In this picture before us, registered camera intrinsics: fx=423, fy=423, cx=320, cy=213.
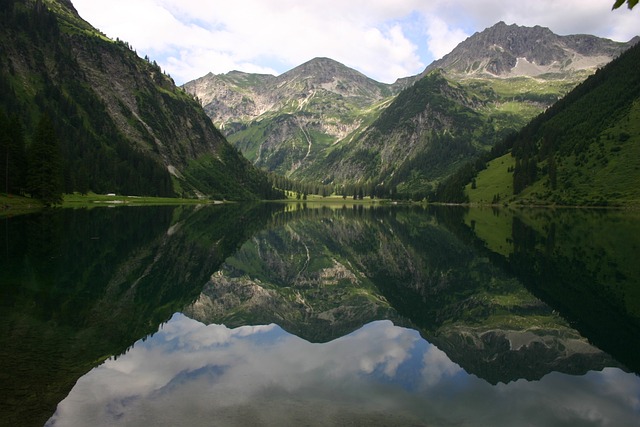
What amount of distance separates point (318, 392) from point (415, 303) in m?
19.4

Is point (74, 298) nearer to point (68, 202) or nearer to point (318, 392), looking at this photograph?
point (318, 392)

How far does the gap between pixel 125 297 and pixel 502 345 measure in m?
24.0

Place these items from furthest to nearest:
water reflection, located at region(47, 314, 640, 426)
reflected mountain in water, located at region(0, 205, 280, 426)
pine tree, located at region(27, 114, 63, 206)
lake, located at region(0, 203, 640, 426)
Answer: pine tree, located at region(27, 114, 63, 206) → reflected mountain in water, located at region(0, 205, 280, 426) → lake, located at region(0, 203, 640, 426) → water reflection, located at region(47, 314, 640, 426)

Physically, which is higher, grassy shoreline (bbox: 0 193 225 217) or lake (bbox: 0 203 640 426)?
lake (bbox: 0 203 640 426)

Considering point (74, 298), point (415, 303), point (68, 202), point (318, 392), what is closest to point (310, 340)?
point (318, 392)

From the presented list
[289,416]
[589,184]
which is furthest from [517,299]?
[589,184]

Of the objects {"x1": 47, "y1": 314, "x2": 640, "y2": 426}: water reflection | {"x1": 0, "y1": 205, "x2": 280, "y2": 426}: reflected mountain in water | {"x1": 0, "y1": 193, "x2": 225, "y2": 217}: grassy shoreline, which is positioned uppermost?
{"x1": 47, "y1": 314, "x2": 640, "y2": 426}: water reflection

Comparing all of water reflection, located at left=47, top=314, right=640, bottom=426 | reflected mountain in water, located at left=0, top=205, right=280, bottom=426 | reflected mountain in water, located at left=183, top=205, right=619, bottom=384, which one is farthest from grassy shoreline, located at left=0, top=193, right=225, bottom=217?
water reflection, located at left=47, top=314, right=640, bottom=426

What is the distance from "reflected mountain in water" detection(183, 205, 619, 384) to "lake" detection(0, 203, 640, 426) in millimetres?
181

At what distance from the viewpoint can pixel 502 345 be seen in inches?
920

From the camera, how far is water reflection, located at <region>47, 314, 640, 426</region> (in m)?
13.6

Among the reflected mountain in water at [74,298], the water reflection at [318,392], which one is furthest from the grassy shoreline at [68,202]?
the water reflection at [318,392]

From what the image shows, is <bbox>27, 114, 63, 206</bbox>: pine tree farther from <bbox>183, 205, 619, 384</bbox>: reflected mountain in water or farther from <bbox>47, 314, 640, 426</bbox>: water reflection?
<bbox>47, 314, 640, 426</bbox>: water reflection

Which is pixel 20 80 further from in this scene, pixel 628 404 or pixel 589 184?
pixel 589 184
